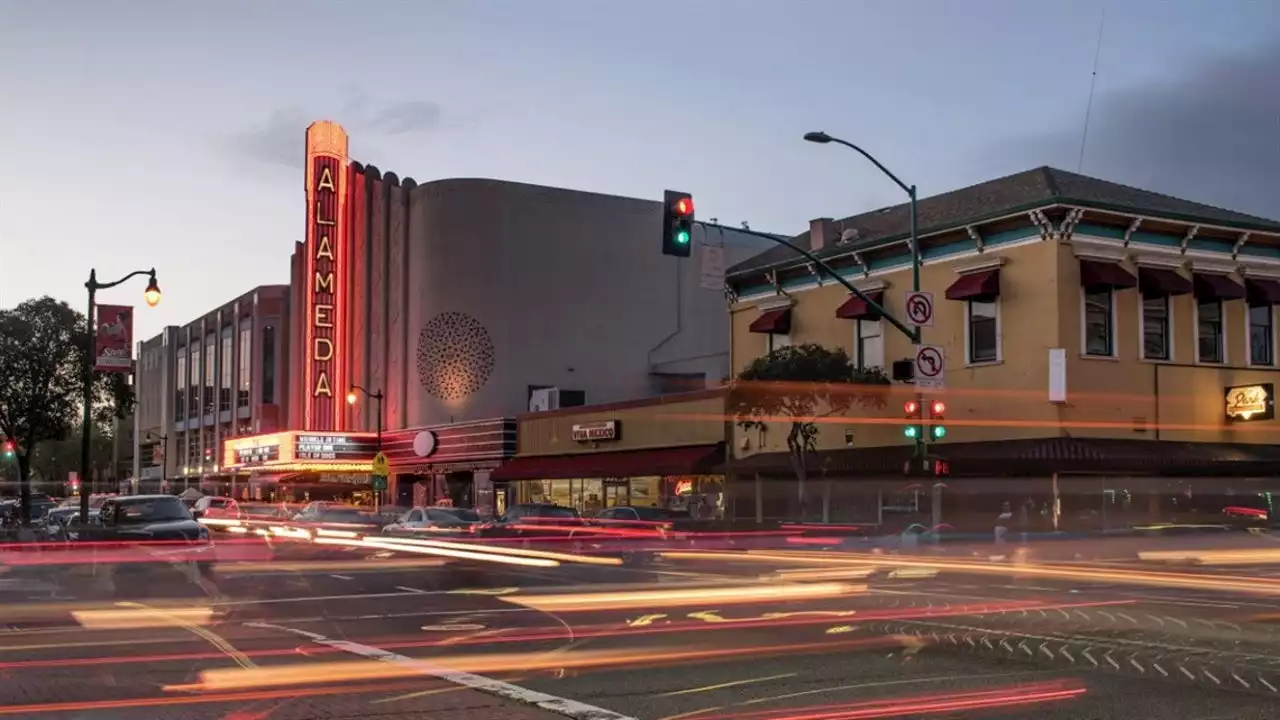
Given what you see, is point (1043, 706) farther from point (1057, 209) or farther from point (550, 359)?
point (550, 359)

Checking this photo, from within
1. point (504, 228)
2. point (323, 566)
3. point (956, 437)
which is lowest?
point (323, 566)

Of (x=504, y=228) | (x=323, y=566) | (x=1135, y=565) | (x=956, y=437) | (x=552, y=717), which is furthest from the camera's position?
(x=504, y=228)

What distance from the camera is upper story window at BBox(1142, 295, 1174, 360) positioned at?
33.8 m

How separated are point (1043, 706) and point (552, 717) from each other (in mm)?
3944

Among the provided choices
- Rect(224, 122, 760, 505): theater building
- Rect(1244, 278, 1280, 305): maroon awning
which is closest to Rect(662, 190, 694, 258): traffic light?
Rect(1244, 278, 1280, 305): maroon awning

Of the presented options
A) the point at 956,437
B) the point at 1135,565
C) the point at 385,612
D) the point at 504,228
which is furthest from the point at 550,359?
the point at 385,612

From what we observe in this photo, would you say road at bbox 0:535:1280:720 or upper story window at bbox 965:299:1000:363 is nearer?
road at bbox 0:535:1280:720

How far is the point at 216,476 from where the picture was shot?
86562 mm

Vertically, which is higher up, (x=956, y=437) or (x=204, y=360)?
(x=204, y=360)

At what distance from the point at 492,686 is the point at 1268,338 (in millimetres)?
31256

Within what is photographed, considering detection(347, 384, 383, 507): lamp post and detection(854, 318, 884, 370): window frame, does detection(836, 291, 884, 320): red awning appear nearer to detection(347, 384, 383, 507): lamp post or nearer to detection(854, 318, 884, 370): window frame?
detection(854, 318, 884, 370): window frame

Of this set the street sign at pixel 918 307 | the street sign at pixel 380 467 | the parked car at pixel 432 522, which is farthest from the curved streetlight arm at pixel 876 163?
the street sign at pixel 380 467

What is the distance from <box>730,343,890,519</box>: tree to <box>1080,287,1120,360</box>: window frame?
5.62 m

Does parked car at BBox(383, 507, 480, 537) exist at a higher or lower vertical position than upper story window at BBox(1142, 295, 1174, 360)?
lower
